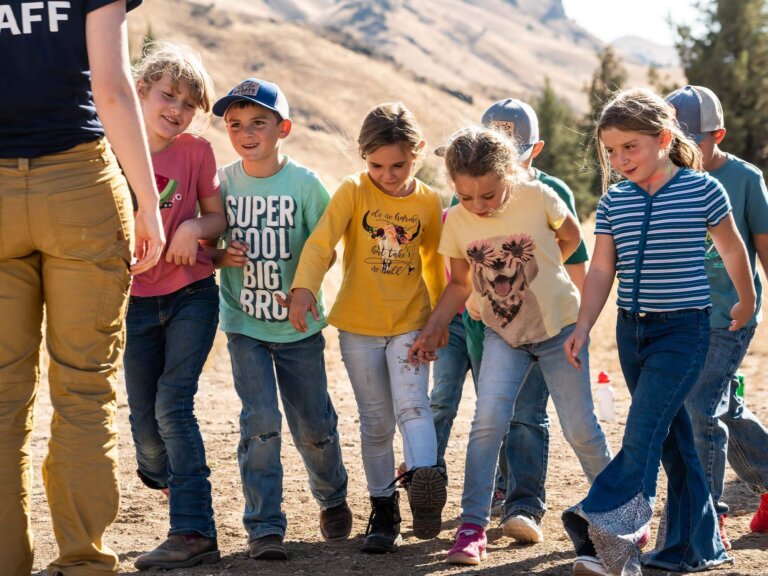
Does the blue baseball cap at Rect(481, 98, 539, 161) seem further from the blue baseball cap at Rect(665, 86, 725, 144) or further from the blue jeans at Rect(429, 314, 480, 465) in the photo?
the blue jeans at Rect(429, 314, 480, 465)

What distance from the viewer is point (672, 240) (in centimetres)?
388

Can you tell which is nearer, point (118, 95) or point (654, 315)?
point (118, 95)

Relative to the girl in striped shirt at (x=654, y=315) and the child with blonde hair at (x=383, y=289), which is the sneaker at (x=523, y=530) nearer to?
the child with blonde hair at (x=383, y=289)

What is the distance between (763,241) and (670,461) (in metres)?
1.12

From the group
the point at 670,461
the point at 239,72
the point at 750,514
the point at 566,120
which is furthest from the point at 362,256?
the point at 239,72

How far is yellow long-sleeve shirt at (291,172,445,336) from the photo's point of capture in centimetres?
445

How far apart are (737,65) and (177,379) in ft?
84.8

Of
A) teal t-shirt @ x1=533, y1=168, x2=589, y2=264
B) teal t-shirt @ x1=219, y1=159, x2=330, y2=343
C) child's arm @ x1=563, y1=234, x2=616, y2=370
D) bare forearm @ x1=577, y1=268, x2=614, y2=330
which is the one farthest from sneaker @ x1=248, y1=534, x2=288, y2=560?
teal t-shirt @ x1=533, y1=168, x2=589, y2=264

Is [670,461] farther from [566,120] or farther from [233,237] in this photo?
[566,120]

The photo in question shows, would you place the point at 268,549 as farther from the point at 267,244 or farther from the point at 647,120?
the point at 647,120

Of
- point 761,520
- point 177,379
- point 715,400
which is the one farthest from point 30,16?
point 761,520

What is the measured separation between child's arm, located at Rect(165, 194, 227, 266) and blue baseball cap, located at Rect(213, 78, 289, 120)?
1.30 feet

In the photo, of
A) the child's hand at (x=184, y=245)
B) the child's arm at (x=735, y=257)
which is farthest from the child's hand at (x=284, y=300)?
the child's arm at (x=735, y=257)

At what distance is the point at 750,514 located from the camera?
17.0 feet
